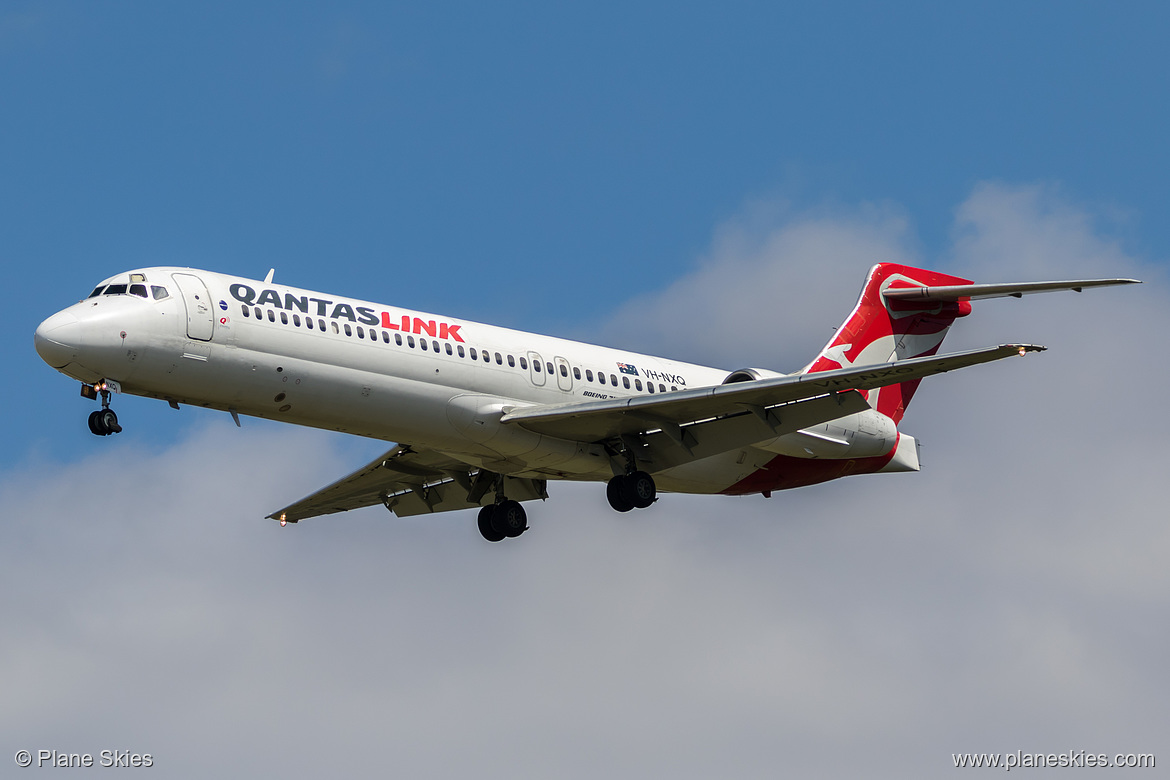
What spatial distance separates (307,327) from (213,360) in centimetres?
155

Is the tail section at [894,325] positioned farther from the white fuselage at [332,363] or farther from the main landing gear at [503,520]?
the main landing gear at [503,520]

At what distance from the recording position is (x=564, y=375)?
89.5 feet

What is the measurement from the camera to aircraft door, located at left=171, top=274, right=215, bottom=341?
77.8ft

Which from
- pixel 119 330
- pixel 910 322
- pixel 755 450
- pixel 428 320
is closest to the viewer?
pixel 119 330

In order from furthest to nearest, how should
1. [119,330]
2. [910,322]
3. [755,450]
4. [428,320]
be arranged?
[910,322] → [755,450] → [428,320] → [119,330]

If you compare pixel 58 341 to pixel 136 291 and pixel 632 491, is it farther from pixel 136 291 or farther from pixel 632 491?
pixel 632 491

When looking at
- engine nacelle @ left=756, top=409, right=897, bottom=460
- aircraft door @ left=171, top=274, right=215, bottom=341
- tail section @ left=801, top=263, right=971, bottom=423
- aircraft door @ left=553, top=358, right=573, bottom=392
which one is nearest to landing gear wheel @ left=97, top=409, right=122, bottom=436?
aircraft door @ left=171, top=274, right=215, bottom=341

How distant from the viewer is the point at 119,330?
23266 millimetres

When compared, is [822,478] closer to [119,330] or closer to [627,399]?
[627,399]

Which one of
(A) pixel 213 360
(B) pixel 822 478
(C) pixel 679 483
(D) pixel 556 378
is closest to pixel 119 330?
(A) pixel 213 360

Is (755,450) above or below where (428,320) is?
below

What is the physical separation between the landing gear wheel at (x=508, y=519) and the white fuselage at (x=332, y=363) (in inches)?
83.8

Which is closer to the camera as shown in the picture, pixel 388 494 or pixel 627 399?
pixel 627 399

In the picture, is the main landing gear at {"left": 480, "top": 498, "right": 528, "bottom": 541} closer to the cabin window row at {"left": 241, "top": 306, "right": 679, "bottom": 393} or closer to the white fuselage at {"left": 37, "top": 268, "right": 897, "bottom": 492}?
the white fuselage at {"left": 37, "top": 268, "right": 897, "bottom": 492}
